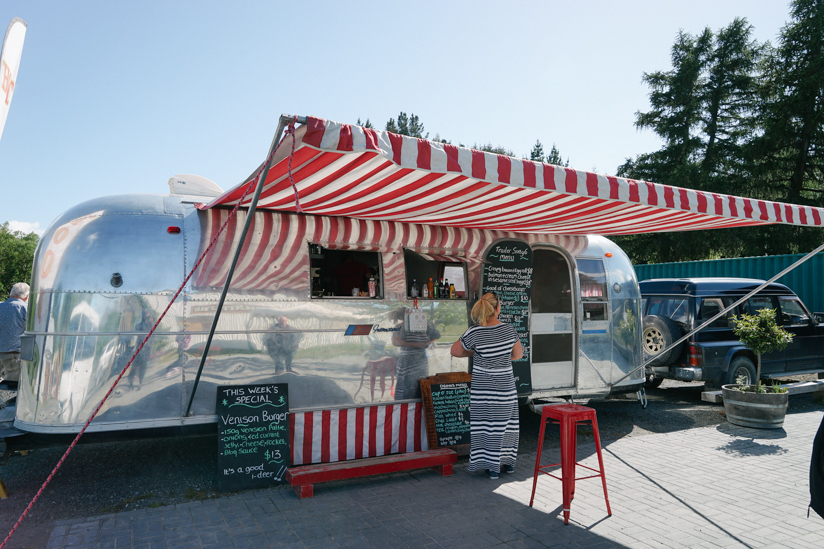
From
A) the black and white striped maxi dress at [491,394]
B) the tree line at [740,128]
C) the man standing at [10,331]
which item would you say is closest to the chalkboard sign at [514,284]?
the black and white striped maxi dress at [491,394]

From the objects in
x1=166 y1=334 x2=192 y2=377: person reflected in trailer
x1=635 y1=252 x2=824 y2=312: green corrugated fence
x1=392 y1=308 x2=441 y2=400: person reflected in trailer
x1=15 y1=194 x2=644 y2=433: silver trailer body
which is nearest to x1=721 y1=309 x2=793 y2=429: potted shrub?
x1=15 y1=194 x2=644 y2=433: silver trailer body

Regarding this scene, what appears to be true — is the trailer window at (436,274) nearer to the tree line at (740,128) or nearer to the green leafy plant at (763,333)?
the green leafy plant at (763,333)

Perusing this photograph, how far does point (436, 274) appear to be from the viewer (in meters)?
6.61

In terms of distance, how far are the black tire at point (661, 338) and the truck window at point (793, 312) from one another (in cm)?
225

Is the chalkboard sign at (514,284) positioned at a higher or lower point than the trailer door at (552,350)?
higher

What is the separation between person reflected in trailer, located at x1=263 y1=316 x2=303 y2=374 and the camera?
489 cm

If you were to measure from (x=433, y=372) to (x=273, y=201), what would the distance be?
2472 mm

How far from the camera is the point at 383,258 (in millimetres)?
5508

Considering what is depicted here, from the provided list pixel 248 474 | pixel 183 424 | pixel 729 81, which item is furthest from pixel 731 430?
pixel 729 81

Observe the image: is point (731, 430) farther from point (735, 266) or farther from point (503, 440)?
point (735, 266)

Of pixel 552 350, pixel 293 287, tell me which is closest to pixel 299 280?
pixel 293 287

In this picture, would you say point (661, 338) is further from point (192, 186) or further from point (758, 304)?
point (192, 186)

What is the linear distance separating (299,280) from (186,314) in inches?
40.2

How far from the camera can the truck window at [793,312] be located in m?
9.02
